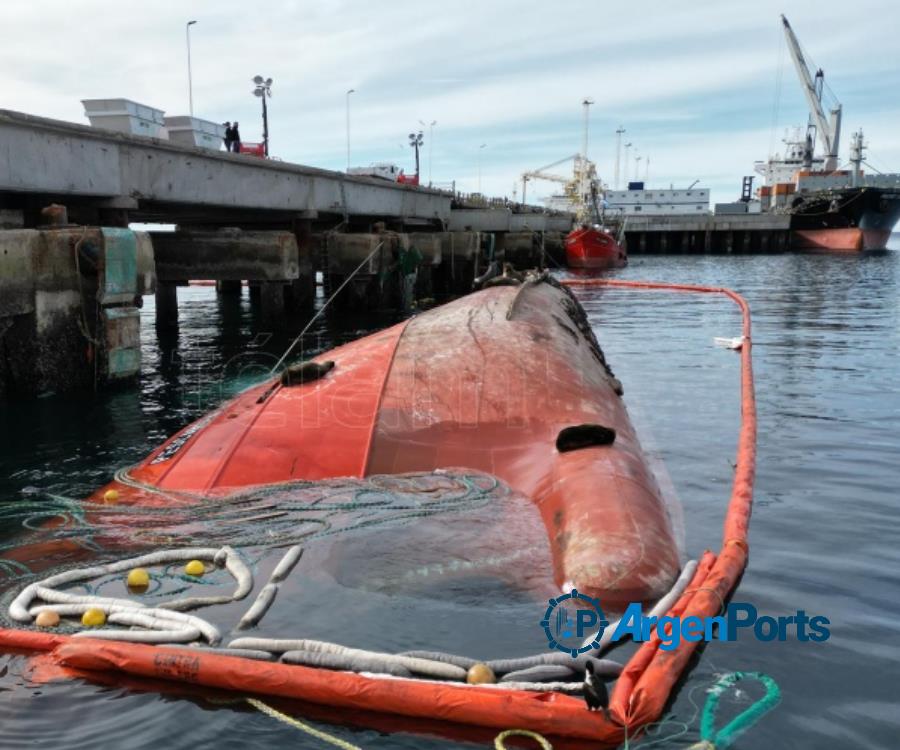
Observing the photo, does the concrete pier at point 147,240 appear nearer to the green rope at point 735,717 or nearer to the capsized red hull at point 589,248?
the green rope at point 735,717

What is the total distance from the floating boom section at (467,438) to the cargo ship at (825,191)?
6943cm

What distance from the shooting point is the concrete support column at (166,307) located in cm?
2200

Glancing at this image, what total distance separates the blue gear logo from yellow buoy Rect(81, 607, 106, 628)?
2.42 meters

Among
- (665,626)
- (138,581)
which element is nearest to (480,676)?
(665,626)

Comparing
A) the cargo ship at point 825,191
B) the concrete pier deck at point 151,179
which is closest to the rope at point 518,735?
the concrete pier deck at point 151,179

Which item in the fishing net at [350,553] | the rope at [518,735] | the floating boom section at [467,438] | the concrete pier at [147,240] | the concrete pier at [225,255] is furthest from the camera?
the concrete pier at [225,255]

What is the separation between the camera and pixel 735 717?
3961 mm

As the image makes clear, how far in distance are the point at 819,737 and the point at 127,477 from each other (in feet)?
19.2

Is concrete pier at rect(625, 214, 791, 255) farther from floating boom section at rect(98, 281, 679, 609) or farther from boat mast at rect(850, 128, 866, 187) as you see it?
floating boom section at rect(98, 281, 679, 609)

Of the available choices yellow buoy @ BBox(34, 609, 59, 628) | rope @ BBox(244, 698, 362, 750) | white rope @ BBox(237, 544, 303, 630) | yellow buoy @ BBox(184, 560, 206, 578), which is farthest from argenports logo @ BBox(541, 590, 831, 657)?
yellow buoy @ BBox(34, 609, 59, 628)

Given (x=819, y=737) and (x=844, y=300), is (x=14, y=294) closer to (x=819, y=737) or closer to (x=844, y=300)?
(x=819, y=737)

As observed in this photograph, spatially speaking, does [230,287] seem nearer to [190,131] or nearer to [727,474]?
[190,131]

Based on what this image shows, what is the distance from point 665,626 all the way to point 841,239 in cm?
7623

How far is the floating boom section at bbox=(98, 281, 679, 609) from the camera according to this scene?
549cm
